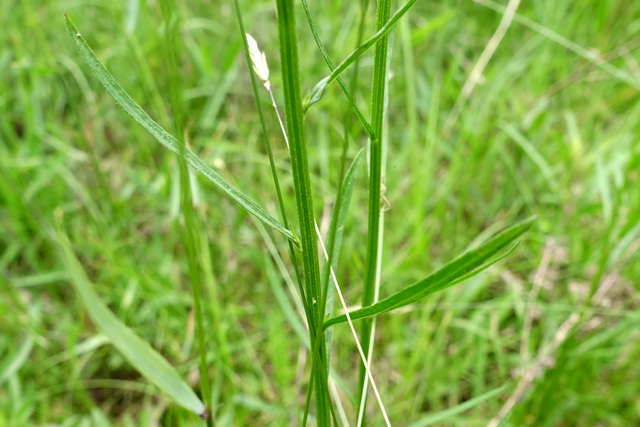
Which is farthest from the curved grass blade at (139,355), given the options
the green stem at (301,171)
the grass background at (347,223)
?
the grass background at (347,223)

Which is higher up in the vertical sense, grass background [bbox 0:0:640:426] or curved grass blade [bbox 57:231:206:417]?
grass background [bbox 0:0:640:426]

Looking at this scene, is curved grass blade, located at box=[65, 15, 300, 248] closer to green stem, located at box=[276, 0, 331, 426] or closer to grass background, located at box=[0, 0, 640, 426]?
green stem, located at box=[276, 0, 331, 426]

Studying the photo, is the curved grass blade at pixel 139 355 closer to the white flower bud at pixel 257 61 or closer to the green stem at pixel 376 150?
the green stem at pixel 376 150

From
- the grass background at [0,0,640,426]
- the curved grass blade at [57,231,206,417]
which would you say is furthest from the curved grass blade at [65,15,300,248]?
the grass background at [0,0,640,426]

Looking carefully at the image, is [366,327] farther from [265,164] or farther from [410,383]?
[265,164]

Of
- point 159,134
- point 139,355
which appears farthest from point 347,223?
point 159,134

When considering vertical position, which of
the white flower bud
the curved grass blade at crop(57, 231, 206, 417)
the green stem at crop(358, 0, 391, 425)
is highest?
the white flower bud

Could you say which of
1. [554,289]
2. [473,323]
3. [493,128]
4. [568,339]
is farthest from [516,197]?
[568,339]
